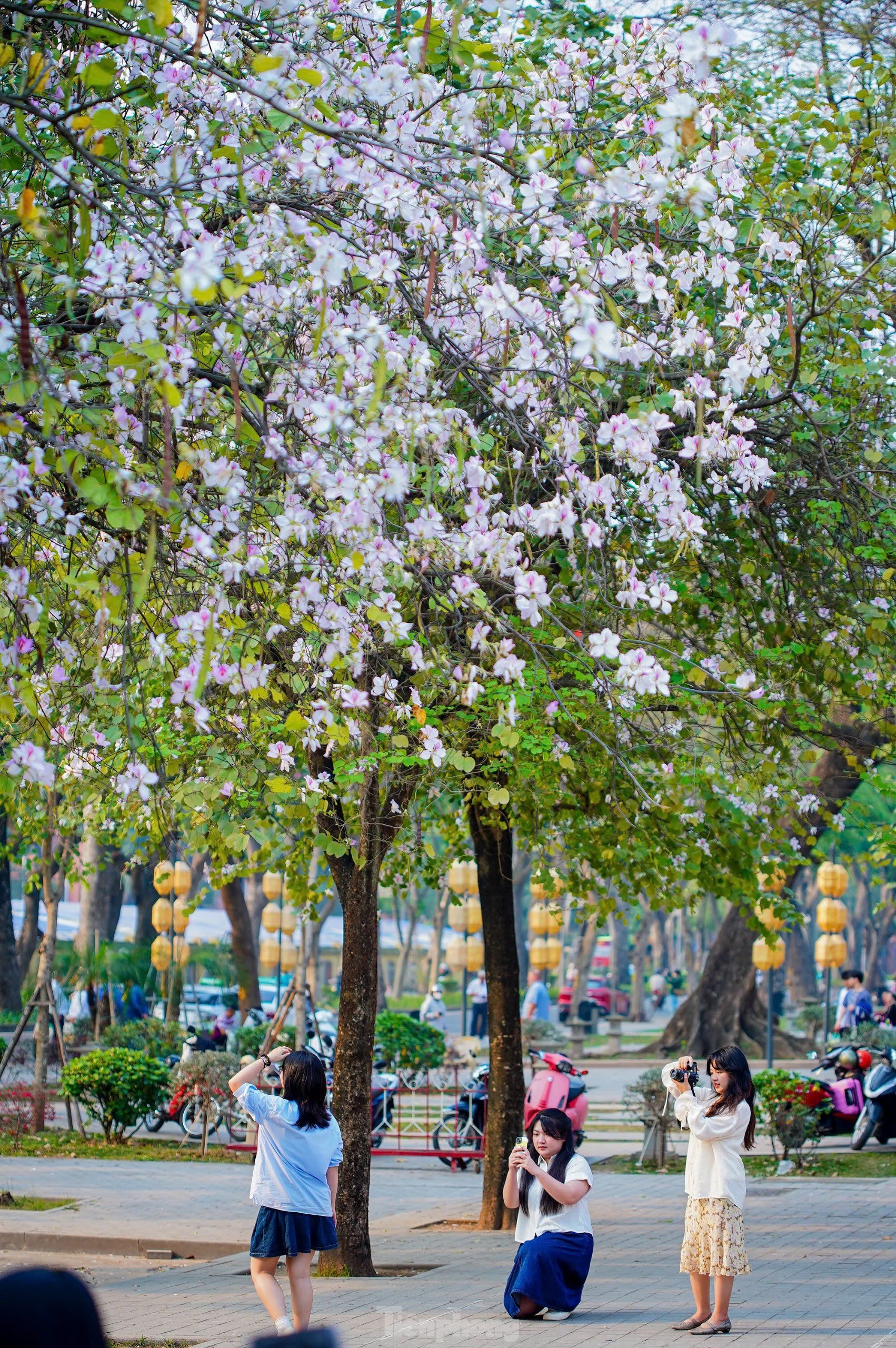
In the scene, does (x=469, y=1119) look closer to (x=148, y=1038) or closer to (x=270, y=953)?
(x=148, y=1038)

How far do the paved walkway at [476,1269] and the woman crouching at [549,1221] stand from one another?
0.16m

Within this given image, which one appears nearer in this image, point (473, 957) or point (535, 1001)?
point (473, 957)

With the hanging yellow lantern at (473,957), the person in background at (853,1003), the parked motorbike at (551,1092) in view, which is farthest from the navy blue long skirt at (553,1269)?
the hanging yellow lantern at (473,957)

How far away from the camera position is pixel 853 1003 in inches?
1001

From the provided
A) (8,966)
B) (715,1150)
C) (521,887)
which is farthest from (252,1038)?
(521,887)

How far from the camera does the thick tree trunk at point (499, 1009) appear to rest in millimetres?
11977

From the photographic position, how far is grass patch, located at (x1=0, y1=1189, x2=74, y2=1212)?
43.6 feet

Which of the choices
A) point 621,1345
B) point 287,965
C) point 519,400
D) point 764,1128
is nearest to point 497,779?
point 621,1345

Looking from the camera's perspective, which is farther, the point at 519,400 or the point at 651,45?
the point at 651,45

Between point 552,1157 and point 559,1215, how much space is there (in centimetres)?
36

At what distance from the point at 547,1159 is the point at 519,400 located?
4.04 m

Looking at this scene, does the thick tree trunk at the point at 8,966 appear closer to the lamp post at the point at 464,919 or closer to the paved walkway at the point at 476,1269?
the lamp post at the point at 464,919

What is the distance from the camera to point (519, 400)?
6398 millimetres

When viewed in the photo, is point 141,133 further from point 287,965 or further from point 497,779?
point 287,965
